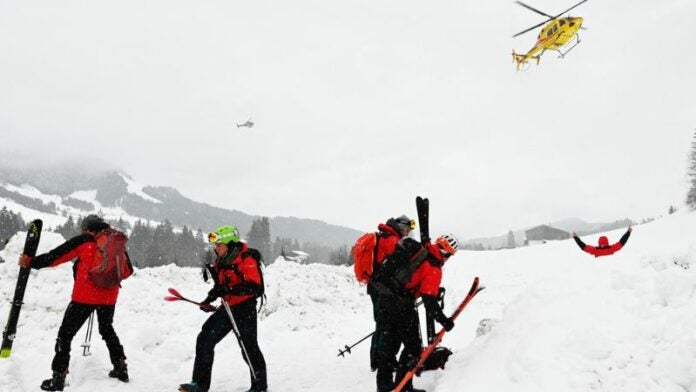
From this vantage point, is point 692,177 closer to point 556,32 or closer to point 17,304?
point 556,32

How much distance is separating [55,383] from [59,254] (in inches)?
71.6

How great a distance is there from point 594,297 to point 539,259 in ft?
84.6

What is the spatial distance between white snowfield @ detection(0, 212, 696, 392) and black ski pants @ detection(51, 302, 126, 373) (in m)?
0.41

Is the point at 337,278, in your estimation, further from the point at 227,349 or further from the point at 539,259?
the point at 539,259

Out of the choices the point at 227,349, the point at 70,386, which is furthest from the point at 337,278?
the point at 70,386

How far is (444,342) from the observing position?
11508mm

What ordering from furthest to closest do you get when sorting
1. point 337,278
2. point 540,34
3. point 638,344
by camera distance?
point 540,34 → point 337,278 → point 638,344

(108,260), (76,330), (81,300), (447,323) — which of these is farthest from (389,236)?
(76,330)

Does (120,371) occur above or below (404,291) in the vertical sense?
below

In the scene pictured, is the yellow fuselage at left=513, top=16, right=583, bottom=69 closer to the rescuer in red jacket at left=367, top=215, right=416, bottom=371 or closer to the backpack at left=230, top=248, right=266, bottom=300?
the rescuer in red jacket at left=367, top=215, right=416, bottom=371

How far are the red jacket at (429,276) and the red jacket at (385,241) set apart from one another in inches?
24.3

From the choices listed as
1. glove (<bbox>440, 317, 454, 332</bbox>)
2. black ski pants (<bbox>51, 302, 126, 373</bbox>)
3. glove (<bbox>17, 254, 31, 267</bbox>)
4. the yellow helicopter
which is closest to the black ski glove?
glove (<bbox>440, 317, 454, 332</bbox>)

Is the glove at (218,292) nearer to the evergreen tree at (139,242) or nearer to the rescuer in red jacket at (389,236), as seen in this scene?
the rescuer in red jacket at (389,236)

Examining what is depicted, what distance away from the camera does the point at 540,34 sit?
28812 mm
